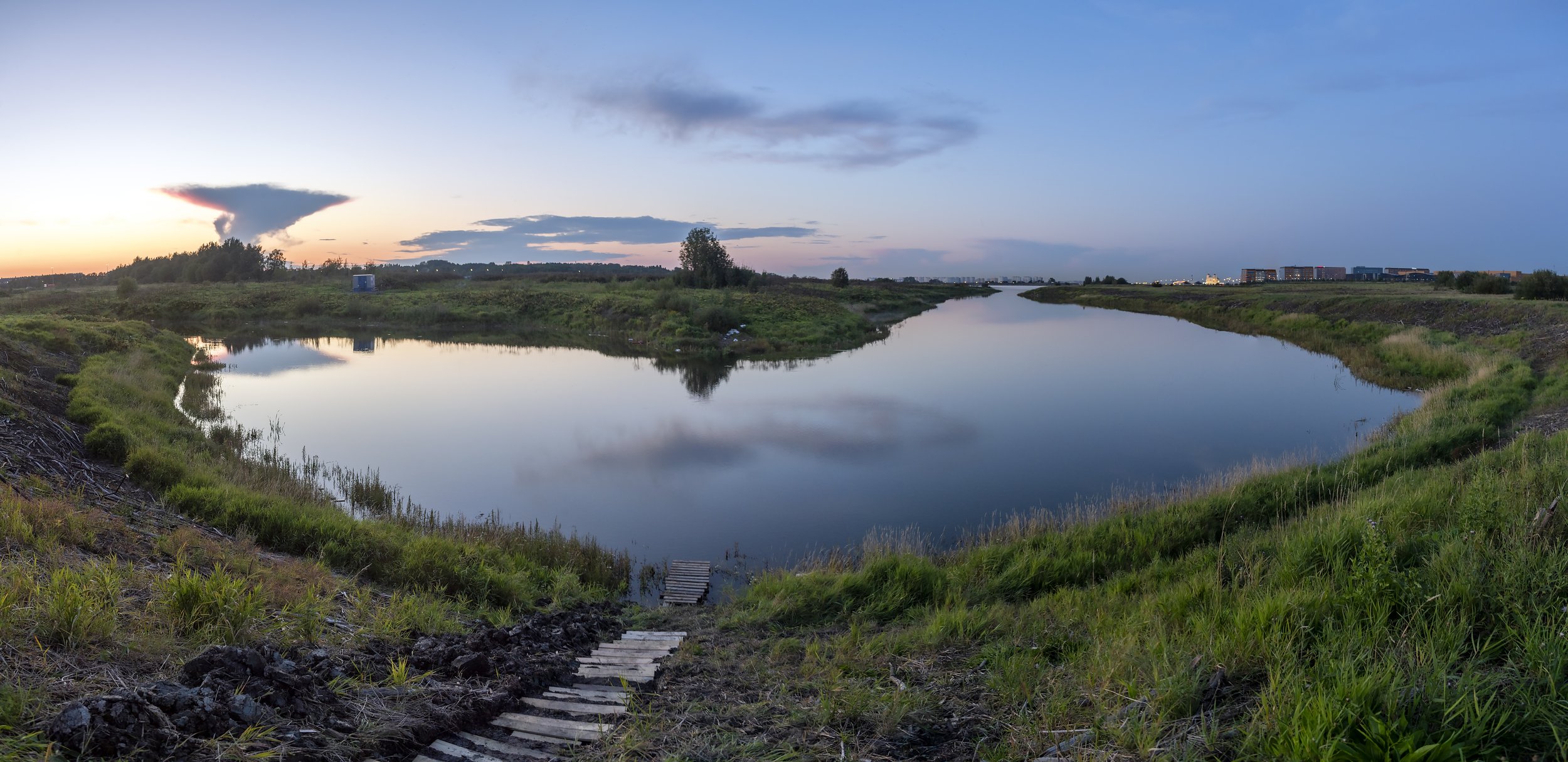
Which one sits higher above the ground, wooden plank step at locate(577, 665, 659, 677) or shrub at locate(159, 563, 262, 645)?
shrub at locate(159, 563, 262, 645)

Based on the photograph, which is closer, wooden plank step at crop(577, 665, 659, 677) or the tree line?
wooden plank step at crop(577, 665, 659, 677)

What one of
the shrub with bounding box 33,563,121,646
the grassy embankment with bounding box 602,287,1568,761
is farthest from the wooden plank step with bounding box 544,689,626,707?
the shrub with bounding box 33,563,121,646

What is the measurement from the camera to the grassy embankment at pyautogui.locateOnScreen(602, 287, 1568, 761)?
11.0ft

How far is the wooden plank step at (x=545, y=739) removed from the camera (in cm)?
449

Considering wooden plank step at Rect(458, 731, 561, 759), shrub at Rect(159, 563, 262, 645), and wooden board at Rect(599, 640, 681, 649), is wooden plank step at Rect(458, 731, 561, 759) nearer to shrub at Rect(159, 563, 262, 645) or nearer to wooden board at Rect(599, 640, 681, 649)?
shrub at Rect(159, 563, 262, 645)

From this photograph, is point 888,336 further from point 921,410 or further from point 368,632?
point 368,632

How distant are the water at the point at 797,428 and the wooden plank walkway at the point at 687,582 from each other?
0.77m

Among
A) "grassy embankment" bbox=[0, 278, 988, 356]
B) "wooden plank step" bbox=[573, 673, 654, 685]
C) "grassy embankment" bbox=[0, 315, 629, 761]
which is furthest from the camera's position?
"grassy embankment" bbox=[0, 278, 988, 356]

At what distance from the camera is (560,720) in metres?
4.82

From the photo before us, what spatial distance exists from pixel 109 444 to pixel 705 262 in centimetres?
6770

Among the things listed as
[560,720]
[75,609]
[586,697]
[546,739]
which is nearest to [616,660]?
[586,697]

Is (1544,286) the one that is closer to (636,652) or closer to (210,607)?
(636,652)

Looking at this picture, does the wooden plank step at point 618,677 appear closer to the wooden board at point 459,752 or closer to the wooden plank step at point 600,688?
the wooden plank step at point 600,688

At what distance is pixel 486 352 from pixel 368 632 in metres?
36.1
